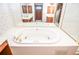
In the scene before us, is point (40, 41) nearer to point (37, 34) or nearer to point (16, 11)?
point (37, 34)

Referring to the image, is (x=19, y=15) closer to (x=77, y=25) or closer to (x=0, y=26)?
(x=0, y=26)

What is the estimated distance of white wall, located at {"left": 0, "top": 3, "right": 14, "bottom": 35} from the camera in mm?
1375

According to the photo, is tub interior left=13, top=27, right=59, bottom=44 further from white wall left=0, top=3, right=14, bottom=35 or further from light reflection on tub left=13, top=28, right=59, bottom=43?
white wall left=0, top=3, right=14, bottom=35

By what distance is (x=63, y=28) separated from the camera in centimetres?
158

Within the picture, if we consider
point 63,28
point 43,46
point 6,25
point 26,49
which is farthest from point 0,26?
point 63,28

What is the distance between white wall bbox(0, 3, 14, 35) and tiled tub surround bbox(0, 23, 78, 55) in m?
0.07

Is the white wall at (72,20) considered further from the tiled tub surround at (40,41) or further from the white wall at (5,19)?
the white wall at (5,19)

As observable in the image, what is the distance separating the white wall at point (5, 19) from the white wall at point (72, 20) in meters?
0.77

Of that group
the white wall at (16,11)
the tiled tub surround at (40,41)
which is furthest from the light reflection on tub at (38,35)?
the white wall at (16,11)

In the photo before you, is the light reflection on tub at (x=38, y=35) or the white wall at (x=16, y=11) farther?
the light reflection on tub at (x=38, y=35)

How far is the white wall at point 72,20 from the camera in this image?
144 centimetres

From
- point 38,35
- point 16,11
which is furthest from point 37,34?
point 16,11

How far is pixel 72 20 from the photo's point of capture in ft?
4.98

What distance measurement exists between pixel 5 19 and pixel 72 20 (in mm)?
927
